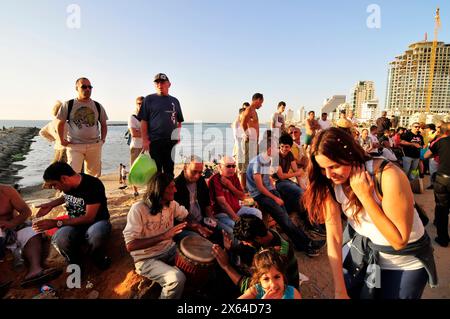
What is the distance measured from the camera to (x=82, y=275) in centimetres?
316

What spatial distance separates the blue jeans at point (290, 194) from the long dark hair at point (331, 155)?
3190 mm

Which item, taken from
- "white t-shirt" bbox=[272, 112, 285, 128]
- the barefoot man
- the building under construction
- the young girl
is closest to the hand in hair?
the young girl

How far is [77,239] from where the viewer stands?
3160 mm

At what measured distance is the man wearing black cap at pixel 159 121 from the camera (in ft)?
14.7

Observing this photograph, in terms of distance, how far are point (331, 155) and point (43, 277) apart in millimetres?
3590

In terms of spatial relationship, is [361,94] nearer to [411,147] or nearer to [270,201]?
[411,147]

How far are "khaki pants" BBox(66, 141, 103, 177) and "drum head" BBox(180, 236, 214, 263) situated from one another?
292 centimetres

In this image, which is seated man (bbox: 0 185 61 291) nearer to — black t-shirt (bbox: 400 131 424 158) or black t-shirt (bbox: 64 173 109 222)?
black t-shirt (bbox: 64 173 109 222)

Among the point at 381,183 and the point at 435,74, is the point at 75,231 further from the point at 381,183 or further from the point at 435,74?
the point at 435,74

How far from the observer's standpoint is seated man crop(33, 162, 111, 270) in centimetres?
309

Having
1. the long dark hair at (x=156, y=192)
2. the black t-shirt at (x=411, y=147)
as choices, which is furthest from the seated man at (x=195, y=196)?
the black t-shirt at (x=411, y=147)

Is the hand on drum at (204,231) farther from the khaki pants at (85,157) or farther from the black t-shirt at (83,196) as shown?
the khaki pants at (85,157)

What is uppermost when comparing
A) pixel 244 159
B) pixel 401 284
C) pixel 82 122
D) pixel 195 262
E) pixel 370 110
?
pixel 370 110

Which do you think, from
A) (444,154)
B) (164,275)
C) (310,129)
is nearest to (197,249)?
(164,275)
